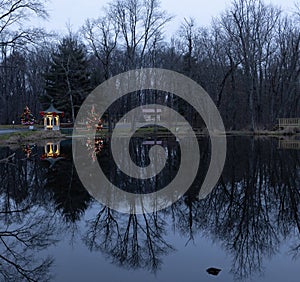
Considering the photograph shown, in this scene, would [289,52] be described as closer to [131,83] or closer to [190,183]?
[131,83]

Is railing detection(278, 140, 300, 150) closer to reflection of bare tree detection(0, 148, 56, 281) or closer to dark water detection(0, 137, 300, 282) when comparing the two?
dark water detection(0, 137, 300, 282)

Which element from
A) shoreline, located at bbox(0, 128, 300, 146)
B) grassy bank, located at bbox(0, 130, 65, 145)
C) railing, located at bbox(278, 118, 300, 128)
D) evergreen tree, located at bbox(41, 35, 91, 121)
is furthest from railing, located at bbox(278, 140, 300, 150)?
evergreen tree, located at bbox(41, 35, 91, 121)

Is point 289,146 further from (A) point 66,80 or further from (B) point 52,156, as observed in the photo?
(A) point 66,80

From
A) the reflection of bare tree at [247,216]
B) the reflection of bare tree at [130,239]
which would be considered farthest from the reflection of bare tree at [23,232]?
the reflection of bare tree at [247,216]

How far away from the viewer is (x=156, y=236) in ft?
17.7

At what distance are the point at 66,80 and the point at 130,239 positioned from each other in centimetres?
3596

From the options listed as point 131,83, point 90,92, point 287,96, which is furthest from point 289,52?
Answer: point 90,92

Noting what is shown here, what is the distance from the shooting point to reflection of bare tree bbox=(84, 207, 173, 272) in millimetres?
4574

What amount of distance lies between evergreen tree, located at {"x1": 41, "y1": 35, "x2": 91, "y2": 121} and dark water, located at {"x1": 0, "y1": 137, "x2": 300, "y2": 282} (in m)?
31.0

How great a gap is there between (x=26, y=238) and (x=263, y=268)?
3802mm

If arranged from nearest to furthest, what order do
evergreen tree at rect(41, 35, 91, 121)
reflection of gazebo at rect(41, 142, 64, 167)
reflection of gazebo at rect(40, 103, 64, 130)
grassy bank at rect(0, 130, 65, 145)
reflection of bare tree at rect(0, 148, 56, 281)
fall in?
reflection of bare tree at rect(0, 148, 56, 281), reflection of gazebo at rect(41, 142, 64, 167), grassy bank at rect(0, 130, 65, 145), reflection of gazebo at rect(40, 103, 64, 130), evergreen tree at rect(41, 35, 91, 121)

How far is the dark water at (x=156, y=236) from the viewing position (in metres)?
4.15

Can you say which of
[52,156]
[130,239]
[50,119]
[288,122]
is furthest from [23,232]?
[288,122]

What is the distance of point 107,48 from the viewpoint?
3384 centimetres
